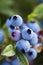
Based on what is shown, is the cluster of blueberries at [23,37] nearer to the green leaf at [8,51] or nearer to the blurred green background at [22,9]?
the green leaf at [8,51]

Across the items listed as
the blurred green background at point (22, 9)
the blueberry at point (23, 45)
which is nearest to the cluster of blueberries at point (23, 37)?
the blueberry at point (23, 45)

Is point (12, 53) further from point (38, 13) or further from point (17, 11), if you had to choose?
point (17, 11)

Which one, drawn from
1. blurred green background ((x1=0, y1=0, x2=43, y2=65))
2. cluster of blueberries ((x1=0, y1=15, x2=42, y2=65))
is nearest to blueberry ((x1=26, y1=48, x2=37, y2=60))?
cluster of blueberries ((x1=0, y1=15, x2=42, y2=65))

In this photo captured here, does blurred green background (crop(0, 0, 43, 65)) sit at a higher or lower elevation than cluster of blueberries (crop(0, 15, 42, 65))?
higher

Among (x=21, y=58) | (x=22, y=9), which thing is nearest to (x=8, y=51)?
(x=21, y=58)

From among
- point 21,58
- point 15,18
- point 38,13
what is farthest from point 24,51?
point 38,13

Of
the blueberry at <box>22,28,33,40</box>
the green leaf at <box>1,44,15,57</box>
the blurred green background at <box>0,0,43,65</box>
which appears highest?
the blurred green background at <box>0,0,43,65</box>

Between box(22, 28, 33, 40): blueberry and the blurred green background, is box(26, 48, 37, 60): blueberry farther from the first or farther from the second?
the blurred green background
